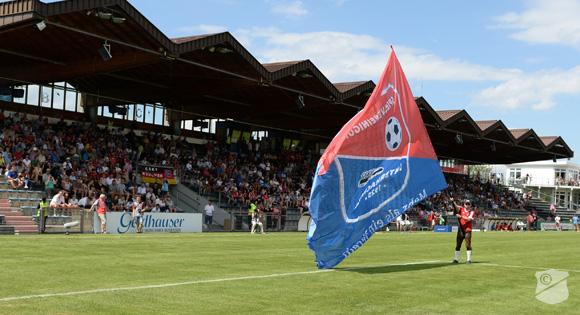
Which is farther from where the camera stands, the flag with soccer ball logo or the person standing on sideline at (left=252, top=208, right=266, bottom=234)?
the person standing on sideline at (left=252, top=208, right=266, bottom=234)

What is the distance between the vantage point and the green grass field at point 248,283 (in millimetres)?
10430

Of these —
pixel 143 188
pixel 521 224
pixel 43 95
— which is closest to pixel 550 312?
pixel 143 188

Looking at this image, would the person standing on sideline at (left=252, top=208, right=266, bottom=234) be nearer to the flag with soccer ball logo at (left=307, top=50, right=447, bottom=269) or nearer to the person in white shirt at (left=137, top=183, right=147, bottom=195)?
the person in white shirt at (left=137, top=183, right=147, bottom=195)

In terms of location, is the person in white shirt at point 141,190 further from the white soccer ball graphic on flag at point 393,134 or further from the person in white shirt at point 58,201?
the white soccer ball graphic on flag at point 393,134

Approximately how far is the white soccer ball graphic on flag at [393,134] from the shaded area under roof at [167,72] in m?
Result: 16.5

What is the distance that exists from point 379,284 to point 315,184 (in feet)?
8.71

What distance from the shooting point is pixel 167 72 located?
3981 centimetres

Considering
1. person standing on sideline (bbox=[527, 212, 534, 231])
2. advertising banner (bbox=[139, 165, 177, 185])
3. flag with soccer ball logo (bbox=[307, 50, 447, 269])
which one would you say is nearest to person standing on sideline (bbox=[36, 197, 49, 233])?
advertising banner (bbox=[139, 165, 177, 185])

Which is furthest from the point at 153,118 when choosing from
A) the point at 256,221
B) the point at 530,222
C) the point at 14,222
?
the point at 530,222

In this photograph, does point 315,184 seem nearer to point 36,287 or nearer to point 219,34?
point 36,287

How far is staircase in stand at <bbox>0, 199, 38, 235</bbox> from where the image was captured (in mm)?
26828

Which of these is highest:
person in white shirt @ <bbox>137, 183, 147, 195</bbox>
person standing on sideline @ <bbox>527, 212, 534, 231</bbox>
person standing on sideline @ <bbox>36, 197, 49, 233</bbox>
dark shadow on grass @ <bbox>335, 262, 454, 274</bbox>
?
person in white shirt @ <bbox>137, 183, 147, 195</bbox>

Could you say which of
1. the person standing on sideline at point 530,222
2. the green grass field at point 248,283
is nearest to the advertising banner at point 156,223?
the green grass field at point 248,283

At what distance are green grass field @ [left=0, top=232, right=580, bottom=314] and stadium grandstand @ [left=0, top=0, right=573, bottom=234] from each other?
464 inches
